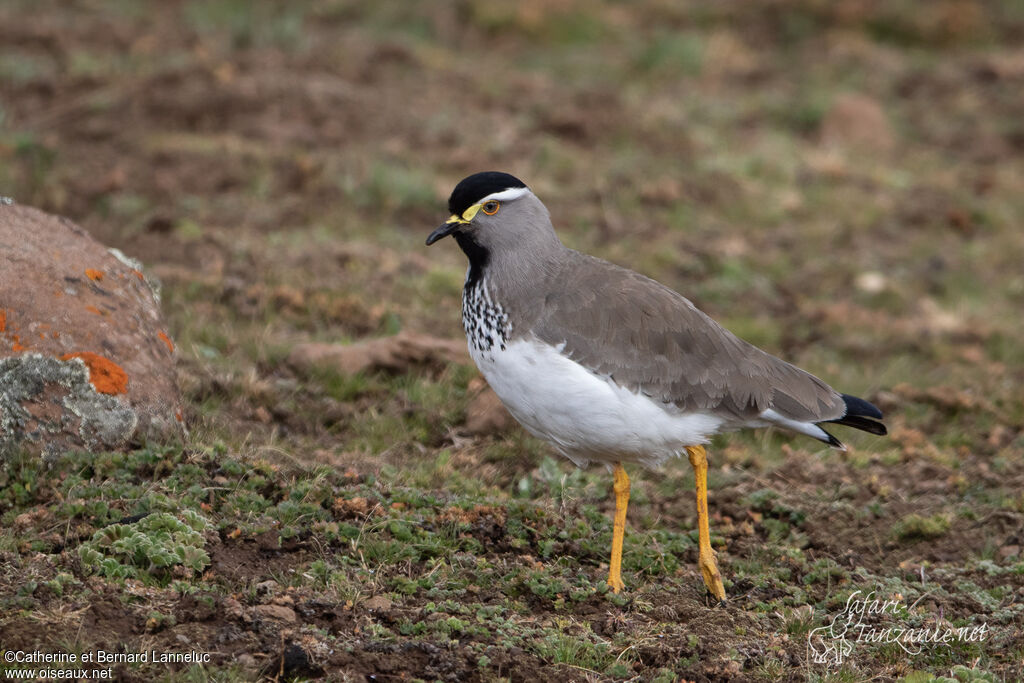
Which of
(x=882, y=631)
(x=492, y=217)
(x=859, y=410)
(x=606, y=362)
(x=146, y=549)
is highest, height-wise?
(x=492, y=217)

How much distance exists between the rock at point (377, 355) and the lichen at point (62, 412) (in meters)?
1.72

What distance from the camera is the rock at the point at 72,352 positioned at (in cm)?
534

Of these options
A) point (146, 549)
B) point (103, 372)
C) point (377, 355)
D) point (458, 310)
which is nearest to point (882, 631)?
point (146, 549)

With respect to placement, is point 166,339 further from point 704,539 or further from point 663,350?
point 704,539

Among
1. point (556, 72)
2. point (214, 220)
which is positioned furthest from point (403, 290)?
point (556, 72)

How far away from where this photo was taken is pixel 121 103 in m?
11.1

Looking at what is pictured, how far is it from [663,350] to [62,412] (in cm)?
287

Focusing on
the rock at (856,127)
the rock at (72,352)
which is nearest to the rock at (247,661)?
the rock at (72,352)

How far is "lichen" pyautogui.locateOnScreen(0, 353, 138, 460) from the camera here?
5285 millimetres

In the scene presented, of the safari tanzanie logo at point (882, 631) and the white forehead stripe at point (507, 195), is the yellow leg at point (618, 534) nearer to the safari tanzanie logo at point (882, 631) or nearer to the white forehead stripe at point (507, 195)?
the safari tanzanie logo at point (882, 631)

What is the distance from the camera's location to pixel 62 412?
5.43m

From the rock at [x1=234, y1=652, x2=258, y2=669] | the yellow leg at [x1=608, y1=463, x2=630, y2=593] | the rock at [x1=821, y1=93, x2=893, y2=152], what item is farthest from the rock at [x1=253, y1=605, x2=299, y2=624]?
the rock at [x1=821, y1=93, x2=893, y2=152]

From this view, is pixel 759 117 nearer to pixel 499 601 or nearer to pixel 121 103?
pixel 121 103

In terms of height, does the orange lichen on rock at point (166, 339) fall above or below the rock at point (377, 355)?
above
